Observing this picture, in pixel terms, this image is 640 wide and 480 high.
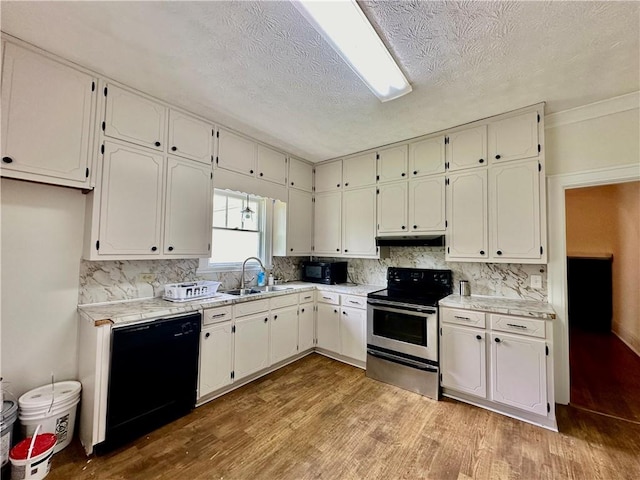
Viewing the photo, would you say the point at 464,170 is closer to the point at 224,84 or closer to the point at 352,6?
the point at 352,6

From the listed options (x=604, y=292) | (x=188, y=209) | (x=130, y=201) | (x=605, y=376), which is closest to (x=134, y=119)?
(x=130, y=201)

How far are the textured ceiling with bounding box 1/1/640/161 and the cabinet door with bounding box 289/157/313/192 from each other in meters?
1.17

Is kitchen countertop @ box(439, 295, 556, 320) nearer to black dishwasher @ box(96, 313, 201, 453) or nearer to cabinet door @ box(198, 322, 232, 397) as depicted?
cabinet door @ box(198, 322, 232, 397)

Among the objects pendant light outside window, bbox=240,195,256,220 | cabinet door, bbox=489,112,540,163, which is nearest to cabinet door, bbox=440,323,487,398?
cabinet door, bbox=489,112,540,163

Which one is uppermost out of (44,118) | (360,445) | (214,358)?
(44,118)

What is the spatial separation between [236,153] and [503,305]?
10.3 feet

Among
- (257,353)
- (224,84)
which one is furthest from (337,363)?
(224,84)

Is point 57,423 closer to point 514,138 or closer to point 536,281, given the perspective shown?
point 536,281

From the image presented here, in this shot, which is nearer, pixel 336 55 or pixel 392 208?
pixel 336 55

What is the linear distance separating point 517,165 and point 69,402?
4.17 metres

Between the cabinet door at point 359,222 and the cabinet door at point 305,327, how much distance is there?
37.0 inches

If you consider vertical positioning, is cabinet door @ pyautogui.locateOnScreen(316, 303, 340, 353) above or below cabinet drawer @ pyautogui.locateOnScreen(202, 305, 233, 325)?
below

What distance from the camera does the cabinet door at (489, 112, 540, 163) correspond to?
8.33 feet

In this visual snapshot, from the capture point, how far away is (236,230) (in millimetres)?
3449
